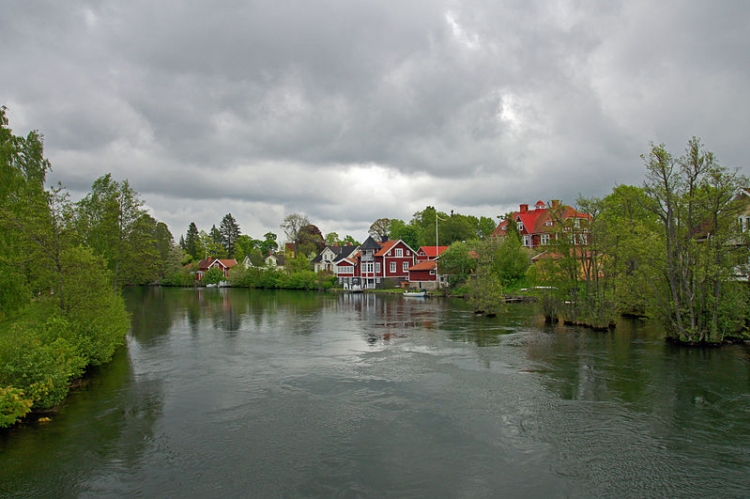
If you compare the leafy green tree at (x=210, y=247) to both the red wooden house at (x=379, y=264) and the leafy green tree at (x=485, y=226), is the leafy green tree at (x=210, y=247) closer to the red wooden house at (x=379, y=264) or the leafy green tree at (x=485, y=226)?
the red wooden house at (x=379, y=264)

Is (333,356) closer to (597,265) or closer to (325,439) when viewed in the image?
(325,439)

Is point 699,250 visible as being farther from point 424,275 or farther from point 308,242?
point 308,242

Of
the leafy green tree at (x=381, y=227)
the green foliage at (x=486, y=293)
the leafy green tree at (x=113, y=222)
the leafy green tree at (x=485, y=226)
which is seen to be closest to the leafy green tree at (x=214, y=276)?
the leafy green tree at (x=381, y=227)

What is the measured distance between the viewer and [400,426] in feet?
40.5

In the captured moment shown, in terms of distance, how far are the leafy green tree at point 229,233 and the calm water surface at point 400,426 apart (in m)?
103

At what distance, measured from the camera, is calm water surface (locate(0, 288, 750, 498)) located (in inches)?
376

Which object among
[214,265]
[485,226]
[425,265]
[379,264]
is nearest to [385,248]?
[379,264]

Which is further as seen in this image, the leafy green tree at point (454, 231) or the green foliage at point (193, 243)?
the green foliage at point (193, 243)

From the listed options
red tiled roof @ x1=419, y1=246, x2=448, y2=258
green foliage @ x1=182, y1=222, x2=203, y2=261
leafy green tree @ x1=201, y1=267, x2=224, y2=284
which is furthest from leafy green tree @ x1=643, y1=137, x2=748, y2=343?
green foliage @ x1=182, y1=222, x2=203, y2=261

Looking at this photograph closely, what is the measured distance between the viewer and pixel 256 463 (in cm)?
1040

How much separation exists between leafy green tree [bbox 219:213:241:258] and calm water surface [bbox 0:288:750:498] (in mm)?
103105

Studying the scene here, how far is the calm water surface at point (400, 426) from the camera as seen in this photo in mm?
9539

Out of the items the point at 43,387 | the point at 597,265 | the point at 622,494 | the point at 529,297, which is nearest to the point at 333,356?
the point at 43,387

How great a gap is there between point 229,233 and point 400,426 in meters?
118
